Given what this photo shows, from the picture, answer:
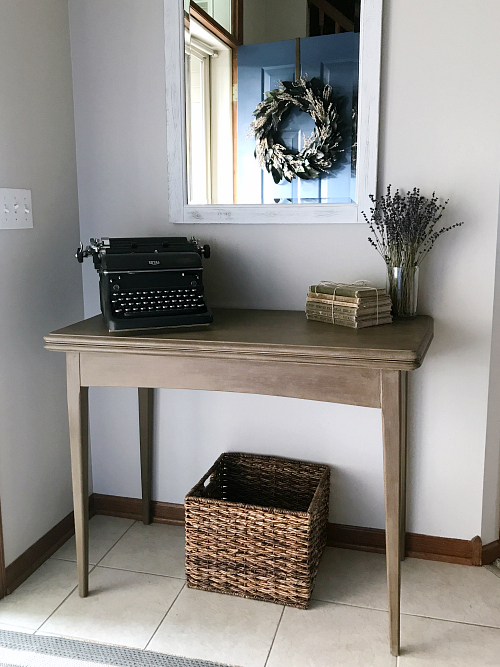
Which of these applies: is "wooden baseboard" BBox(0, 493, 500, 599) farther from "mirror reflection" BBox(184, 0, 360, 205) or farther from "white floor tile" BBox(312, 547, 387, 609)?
"mirror reflection" BBox(184, 0, 360, 205)

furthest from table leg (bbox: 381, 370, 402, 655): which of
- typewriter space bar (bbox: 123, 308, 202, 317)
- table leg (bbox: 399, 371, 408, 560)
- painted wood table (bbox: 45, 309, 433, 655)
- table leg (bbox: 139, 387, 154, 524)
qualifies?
table leg (bbox: 139, 387, 154, 524)

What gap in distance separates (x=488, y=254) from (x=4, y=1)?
1.67 metres

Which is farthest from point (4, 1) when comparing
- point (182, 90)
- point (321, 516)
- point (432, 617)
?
point (432, 617)

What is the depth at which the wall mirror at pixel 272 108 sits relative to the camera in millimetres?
1966

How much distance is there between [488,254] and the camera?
1952 mm

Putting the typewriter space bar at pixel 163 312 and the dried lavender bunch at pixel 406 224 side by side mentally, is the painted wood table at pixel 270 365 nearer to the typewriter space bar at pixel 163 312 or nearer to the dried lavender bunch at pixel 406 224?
the typewriter space bar at pixel 163 312

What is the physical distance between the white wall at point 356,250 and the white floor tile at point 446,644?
38cm

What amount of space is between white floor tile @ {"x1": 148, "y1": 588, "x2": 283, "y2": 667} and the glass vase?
100 cm

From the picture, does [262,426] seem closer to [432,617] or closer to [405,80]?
[432,617]

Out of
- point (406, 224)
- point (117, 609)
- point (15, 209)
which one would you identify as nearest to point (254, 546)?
point (117, 609)

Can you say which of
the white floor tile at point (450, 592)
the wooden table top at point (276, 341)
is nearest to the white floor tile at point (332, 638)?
the white floor tile at point (450, 592)

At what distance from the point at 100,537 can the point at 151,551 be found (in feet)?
0.75

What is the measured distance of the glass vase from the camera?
6.33 ft

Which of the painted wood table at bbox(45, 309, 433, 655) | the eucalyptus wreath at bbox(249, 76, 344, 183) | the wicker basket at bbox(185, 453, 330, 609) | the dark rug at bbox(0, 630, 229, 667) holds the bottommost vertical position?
the dark rug at bbox(0, 630, 229, 667)
